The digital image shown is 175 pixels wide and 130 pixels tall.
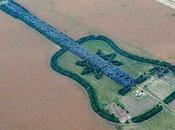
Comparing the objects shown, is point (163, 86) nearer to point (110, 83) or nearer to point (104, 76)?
point (110, 83)

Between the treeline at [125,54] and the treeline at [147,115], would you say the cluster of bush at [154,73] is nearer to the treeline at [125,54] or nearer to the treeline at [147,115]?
the treeline at [125,54]

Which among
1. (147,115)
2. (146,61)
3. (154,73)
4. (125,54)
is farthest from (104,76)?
(147,115)

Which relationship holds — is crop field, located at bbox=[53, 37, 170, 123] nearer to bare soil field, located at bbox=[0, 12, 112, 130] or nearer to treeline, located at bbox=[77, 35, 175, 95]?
treeline, located at bbox=[77, 35, 175, 95]

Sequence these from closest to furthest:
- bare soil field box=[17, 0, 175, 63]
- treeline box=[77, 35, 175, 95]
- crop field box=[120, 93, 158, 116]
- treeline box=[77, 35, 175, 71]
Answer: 1. crop field box=[120, 93, 158, 116]
2. treeline box=[77, 35, 175, 95]
3. treeline box=[77, 35, 175, 71]
4. bare soil field box=[17, 0, 175, 63]

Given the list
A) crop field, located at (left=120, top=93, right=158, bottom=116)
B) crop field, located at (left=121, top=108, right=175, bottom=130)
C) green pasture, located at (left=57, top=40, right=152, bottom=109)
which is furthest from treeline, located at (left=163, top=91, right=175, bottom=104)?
Result: green pasture, located at (left=57, top=40, right=152, bottom=109)

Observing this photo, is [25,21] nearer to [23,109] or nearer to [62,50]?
[62,50]

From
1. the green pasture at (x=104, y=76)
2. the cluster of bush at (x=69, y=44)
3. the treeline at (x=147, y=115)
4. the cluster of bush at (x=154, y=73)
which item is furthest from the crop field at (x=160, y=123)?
the cluster of bush at (x=154, y=73)
